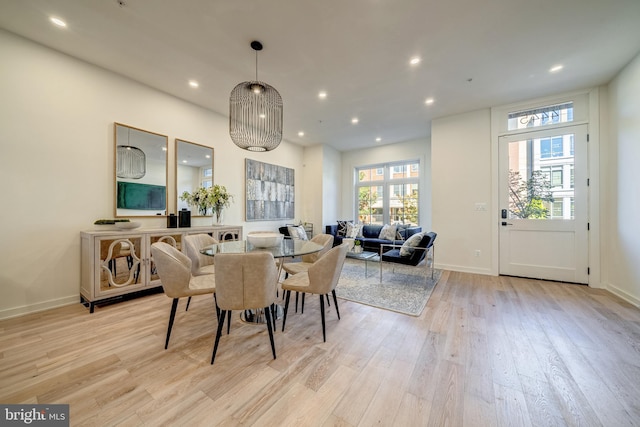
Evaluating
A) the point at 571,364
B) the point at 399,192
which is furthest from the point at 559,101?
the point at 571,364

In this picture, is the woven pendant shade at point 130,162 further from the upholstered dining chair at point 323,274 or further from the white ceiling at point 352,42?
the upholstered dining chair at point 323,274

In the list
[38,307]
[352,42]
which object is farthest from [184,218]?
[352,42]

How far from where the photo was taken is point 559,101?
3.60 m

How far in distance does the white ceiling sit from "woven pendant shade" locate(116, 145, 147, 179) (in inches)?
40.2

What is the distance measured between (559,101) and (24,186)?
286 inches

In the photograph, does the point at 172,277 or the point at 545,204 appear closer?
the point at 172,277

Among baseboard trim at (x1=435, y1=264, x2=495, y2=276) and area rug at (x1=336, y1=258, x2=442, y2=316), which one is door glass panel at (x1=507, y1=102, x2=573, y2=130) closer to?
baseboard trim at (x1=435, y1=264, x2=495, y2=276)

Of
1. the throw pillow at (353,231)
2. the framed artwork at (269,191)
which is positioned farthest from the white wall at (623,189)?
the framed artwork at (269,191)

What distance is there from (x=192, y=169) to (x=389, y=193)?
4959 millimetres

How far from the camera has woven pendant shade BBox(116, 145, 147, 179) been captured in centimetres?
306

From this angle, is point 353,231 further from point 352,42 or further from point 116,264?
point 116,264

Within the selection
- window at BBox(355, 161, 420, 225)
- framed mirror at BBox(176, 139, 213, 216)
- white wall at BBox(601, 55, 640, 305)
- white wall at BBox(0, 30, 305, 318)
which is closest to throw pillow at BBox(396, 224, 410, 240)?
window at BBox(355, 161, 420, 225)

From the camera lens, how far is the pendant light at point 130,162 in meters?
3.06

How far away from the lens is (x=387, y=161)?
20.9ft
